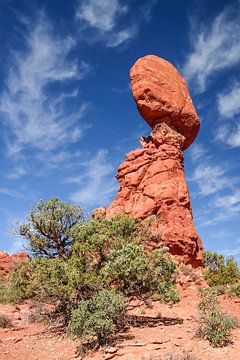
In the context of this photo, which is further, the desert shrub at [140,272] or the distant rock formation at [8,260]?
the distant rock formation at [8,260]

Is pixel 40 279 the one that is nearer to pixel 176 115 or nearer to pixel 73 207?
pixel 73 207

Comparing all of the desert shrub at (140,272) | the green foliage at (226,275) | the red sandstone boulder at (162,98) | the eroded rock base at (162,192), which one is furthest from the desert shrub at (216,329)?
the red sandstone boulder at (162,98)

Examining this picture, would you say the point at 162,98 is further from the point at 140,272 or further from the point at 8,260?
the point at 140,272

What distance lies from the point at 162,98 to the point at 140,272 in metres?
32.3

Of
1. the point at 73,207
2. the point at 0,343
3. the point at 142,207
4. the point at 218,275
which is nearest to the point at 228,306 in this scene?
the point at 218,275

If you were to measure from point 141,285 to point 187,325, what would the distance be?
2427 millimetres

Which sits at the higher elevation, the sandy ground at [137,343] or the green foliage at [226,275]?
the green foliage at [226,275]

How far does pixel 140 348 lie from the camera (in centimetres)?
1105

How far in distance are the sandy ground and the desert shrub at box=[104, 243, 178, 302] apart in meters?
1.44

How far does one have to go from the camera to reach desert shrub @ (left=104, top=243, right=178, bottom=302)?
13859 millimetres

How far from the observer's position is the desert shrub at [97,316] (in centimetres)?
1186

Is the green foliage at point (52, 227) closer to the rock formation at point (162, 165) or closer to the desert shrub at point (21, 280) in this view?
the desert shrub at point (21, 280)

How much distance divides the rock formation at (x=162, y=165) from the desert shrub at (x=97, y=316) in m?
22.7

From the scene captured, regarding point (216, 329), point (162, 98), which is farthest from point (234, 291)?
point (162, 98)
